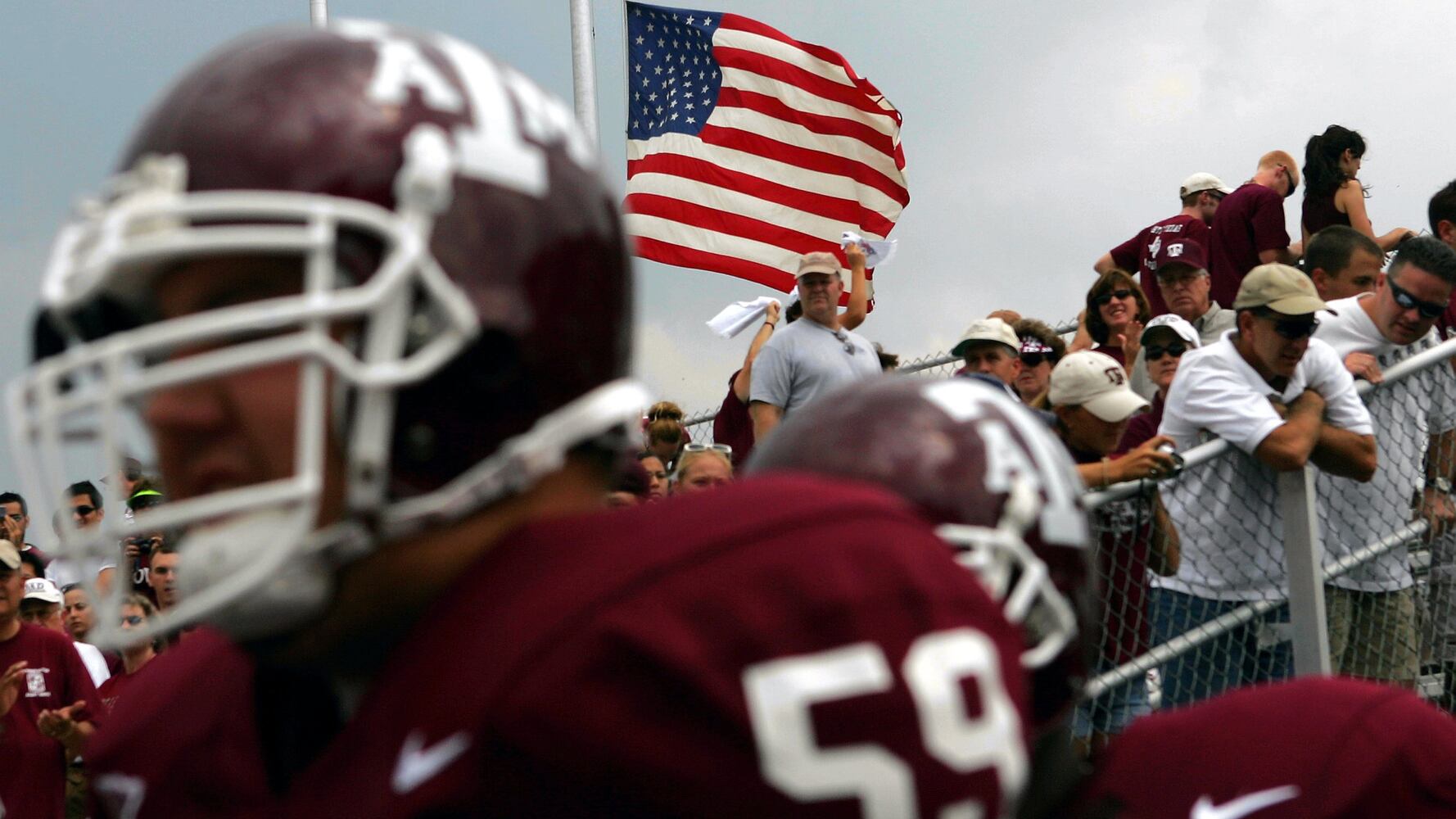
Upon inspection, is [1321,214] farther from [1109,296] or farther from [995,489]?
[995,489]

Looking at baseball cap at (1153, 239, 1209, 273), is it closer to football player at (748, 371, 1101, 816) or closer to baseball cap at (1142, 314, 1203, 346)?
baseball cap at (1142, 314, 1203, 346)

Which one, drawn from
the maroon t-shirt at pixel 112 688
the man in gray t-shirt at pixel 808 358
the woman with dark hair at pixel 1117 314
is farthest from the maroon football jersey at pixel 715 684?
the woman with dark hair at pixel 1117 314

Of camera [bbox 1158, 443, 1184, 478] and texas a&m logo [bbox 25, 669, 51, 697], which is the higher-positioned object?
camera [bbox 1158, 443, 1184, 478]

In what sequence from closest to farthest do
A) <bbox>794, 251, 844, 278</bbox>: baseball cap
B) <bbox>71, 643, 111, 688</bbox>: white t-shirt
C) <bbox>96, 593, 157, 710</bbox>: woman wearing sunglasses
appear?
<bbox>96, 593, 157, 710</bbox>: woman wearing sunglasses
<bbox>71, 643, 111, 688</bbox>: white t-shirt
<bbox>794, 251, 844, 278</bbox>: baseball cap

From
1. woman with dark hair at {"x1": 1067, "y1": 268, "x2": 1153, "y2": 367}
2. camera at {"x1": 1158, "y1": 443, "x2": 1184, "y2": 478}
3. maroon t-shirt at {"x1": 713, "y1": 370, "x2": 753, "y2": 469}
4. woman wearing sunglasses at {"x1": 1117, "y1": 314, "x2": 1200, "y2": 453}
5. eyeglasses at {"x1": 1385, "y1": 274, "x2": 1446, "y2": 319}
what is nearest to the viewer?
camera at {"x1": 1158, "y1": 443, "x2": 1184, "y2": 478}

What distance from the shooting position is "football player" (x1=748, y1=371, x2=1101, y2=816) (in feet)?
5.69

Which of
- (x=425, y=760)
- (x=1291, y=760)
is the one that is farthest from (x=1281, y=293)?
(x=425, y=760)

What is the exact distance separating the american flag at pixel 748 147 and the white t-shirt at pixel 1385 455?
4.17 metres

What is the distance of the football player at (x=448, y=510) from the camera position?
1163 mm

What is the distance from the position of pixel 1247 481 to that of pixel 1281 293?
0.55 metres

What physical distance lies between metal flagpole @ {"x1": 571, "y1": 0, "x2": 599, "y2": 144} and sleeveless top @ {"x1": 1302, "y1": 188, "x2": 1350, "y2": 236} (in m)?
3.50

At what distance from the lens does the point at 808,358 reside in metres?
6.64

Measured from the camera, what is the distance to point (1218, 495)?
4.70m

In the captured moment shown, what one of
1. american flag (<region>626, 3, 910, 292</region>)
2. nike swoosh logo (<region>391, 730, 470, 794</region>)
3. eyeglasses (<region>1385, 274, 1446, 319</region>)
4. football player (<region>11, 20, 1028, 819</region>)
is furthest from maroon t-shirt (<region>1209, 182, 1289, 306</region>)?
nike swoosh logo (<region>391, 730, 470, 794</region>)
